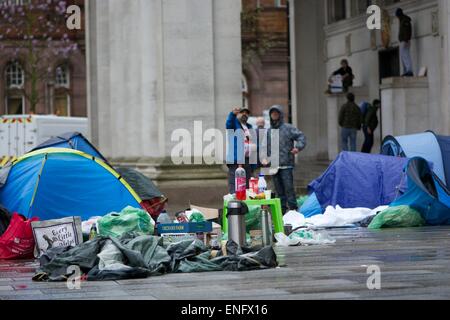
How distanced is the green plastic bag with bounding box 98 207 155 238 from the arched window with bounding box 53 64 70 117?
53812 mm

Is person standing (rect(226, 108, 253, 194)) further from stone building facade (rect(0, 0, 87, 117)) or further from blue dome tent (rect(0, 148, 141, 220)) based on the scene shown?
stone building facade (rect(0, 0, 87, 117))

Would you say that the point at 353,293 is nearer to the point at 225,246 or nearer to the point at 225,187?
the point at 225,246

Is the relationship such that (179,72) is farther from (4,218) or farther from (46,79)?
(46,79)

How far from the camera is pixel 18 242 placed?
15359mm

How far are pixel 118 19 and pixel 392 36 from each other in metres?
9.17

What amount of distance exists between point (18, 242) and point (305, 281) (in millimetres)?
5364

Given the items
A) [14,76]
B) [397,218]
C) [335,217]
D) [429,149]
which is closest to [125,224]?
[335,217]

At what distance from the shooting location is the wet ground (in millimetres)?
10195

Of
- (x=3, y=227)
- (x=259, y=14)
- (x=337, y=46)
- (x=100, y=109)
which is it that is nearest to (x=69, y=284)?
(x=3, y=227)

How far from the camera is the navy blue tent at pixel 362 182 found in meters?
19.6

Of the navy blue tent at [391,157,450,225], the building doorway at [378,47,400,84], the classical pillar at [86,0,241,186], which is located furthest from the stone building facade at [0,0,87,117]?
the navy blue tent at [391,157,450,225]

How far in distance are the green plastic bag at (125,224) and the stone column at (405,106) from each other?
562 inches

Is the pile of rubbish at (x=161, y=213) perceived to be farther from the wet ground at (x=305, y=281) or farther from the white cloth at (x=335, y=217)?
the wet ground at (x=305, y=281)
